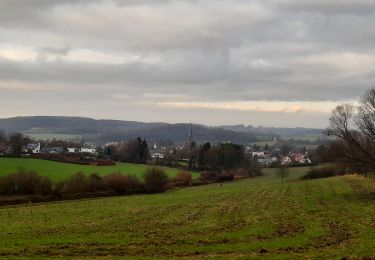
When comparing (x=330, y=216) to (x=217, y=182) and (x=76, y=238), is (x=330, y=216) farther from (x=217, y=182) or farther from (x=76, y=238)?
(x=217, y=182)

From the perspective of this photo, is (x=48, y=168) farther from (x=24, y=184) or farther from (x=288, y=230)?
(x=288, y=230)

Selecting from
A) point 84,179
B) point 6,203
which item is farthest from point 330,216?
point 84,179

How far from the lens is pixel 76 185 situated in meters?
82.1

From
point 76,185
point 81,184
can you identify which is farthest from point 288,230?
point 81,184

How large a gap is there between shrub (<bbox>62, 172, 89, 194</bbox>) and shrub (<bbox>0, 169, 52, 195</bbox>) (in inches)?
116

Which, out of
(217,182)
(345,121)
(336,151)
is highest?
(345,121)

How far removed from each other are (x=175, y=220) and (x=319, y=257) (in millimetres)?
19086

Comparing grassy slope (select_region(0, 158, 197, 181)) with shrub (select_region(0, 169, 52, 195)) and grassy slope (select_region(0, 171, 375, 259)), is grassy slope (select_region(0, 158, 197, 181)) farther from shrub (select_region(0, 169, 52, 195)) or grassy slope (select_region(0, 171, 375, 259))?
grassy slope (select_region(0, 171, 375, 259))

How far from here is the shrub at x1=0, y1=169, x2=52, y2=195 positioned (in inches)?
3025

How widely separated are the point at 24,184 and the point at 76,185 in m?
8.87

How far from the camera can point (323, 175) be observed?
119875 mm

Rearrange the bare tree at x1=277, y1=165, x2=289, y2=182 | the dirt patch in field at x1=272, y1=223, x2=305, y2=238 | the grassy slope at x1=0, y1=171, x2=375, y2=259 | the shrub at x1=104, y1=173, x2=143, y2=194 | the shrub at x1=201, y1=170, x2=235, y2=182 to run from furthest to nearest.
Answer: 1. the shrub at x1=201, y1=170, x2=235, y2=182
2. the bare tree at x1=277, y1=165, x2=289, y2=182
3. the shrub at x1=104, y1=173, x2=143, y2=194
4. the dirt patch in field at x1=272, y1=223, x2=305, y2=238
5. the grassy slope at x1=0, y1=171, x2=375, y2=259

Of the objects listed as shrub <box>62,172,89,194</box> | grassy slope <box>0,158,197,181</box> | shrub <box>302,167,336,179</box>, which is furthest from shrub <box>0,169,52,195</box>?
shrub <box>302,167,336,179</box>

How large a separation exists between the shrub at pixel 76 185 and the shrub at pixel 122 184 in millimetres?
5050
